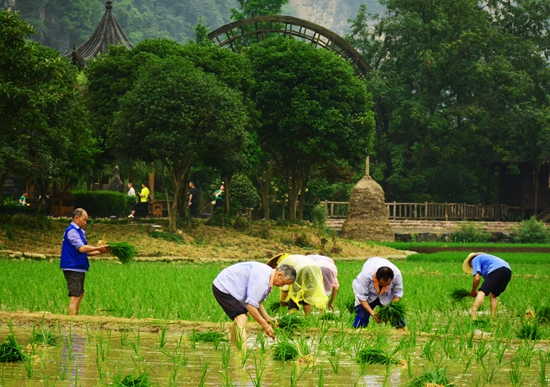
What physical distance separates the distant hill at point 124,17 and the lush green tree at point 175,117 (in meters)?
44.8

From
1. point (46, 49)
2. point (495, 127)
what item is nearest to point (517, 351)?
point (46, 49)

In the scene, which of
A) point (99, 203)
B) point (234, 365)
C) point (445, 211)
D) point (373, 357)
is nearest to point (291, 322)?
point (373, 357)

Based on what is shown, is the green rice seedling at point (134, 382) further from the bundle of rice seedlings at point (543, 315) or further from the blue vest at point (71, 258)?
the bundle of rice seedlings at point (543, 315)

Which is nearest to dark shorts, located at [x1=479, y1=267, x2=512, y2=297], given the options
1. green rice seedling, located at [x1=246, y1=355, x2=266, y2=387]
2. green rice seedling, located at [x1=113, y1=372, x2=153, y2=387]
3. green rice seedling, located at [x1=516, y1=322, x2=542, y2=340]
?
green rice seedling, located at [x1=516, y1=322, x2=542, y2=340]

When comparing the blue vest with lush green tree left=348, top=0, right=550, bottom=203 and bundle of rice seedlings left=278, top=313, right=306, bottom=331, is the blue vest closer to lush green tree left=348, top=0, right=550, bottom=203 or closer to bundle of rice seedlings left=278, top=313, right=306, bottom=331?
bundle of rice seedlings left=278, top=313, right=306, bottom=331

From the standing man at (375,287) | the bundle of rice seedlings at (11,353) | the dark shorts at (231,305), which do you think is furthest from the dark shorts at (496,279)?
the bundle of rice seedlings at (11,353)

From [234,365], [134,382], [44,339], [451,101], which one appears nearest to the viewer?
[134,382]

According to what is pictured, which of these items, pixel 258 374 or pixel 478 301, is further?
pixel 478 301

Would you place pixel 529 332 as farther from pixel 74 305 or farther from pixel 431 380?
pixel 74 305

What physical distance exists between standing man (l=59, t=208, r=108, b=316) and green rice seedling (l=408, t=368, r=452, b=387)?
18.4 ft

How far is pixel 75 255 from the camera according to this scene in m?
12.5

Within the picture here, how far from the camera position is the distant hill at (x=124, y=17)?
282ft

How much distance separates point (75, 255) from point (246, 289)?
12.2 ft

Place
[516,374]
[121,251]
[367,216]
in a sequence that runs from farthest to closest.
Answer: [367,216]
[121,251]
[516,374]
